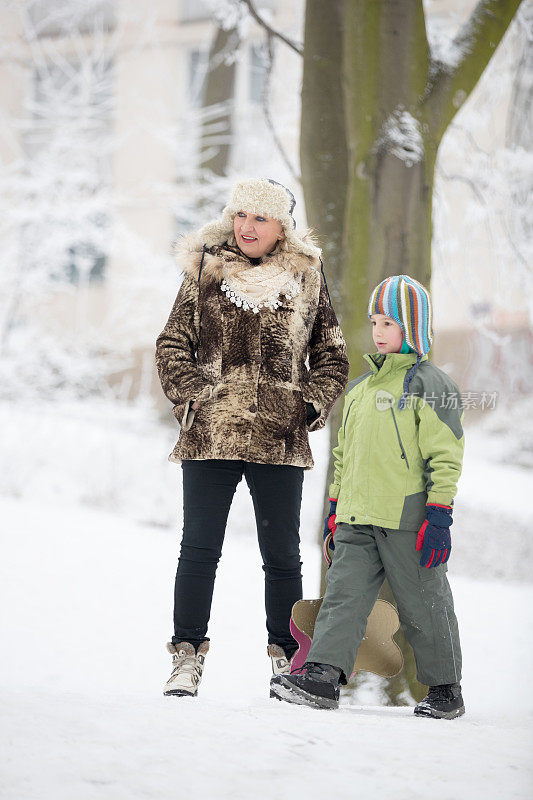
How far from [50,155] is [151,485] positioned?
472cm

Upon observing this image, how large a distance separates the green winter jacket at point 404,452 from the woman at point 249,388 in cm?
19

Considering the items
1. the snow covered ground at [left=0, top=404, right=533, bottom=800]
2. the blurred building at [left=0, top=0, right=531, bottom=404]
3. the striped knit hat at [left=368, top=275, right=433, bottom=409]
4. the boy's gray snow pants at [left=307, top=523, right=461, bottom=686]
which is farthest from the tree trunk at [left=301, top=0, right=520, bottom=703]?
the blurred building at [left=0, top=0, right=531, bottom=404]

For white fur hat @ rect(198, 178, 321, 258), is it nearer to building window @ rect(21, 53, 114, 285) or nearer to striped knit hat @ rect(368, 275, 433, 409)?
striped knit hat @ rect(368, 275, 433, 409)

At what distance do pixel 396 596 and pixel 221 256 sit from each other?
127 centimetres

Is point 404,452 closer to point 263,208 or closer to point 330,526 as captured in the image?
point 330,526

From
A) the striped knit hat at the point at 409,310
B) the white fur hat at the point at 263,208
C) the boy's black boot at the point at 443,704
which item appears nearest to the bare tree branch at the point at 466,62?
the white fur hat at the point at 263,208

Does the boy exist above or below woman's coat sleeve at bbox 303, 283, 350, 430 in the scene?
below

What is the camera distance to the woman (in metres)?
2.78

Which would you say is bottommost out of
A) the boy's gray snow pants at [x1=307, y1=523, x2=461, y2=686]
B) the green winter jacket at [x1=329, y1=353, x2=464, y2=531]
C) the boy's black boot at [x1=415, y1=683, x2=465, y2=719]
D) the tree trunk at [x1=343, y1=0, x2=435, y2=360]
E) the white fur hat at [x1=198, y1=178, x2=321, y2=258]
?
the boy's black boot at [x1=415, y1=683, x2=465, y2=719]

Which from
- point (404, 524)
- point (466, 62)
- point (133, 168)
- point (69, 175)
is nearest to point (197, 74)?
point (133, 168)

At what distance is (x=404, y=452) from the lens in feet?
8.80

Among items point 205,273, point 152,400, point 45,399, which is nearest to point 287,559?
point 205,273

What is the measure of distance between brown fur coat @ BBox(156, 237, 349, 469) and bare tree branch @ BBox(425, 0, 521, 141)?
1382 millimetres

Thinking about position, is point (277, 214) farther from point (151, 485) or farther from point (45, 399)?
point (45, 399)
